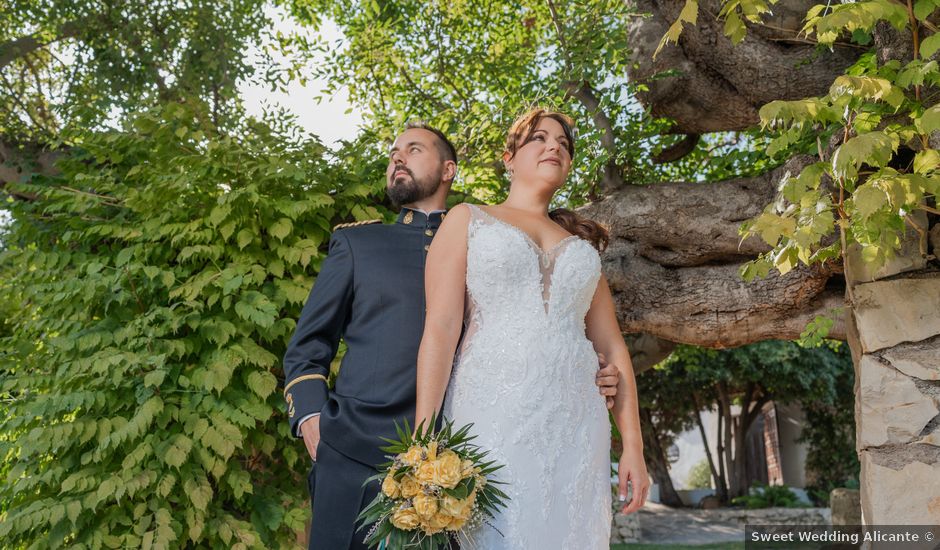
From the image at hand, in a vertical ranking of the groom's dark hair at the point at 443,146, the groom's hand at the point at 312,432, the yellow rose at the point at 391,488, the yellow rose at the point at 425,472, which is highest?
the groom's dark hair at the point at 443,146

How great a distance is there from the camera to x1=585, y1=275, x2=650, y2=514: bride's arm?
254 cm

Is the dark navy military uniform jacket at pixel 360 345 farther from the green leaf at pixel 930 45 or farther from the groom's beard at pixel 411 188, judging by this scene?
the green leaf at pixel 930 45

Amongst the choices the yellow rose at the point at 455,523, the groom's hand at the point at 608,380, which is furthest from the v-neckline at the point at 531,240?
the yellow rose at the point at 455,523

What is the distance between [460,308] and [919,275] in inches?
91.5

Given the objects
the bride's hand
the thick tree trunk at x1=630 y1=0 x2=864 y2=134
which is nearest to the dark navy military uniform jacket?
the bride's hand

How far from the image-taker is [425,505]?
193 cm

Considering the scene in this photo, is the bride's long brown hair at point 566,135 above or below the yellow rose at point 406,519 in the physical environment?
above

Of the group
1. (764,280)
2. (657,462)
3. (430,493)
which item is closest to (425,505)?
(430,493)

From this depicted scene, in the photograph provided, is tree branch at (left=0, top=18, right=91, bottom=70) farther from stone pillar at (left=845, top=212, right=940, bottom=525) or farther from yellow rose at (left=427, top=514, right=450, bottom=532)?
stone pillar at (left=845, top=212, right=940, bottom=525)

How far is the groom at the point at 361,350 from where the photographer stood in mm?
2400

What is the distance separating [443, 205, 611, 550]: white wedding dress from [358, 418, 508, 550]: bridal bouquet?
14 centimetres

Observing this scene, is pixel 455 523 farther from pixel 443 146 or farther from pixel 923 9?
pixel 923 9

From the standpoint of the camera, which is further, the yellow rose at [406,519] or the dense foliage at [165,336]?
the dense foliage at [165,336]

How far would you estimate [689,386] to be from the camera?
16766mm
